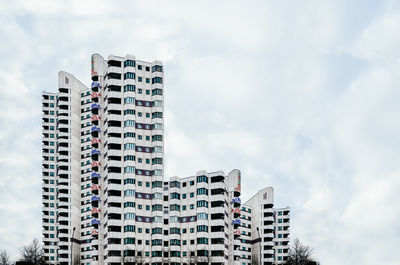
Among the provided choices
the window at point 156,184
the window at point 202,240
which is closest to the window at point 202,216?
the window at point 202,240

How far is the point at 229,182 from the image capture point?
18775 cm

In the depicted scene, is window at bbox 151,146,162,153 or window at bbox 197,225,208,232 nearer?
window at bbox 197,225,208,232

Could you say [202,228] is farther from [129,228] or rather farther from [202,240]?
[129,228]

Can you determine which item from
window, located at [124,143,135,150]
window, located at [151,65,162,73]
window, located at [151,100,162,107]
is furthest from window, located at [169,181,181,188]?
window, located at [151,65,162,73]

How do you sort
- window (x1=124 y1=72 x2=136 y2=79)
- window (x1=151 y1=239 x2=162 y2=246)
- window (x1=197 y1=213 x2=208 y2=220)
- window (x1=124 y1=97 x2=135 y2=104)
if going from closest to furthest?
window (x1=151 y1=239 x2=162 y2=246), window (x1=197 y1=213 x2=208 y2=220), window (x1=124 y1=97 x2=135 y2=104), window (x1=124 y1=72 x2=136 y2=79)

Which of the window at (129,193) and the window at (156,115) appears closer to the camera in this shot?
the window at (129,193)

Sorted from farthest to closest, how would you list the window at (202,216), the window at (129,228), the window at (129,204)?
the window at (202,216), the window at (129,204), the window at (129,228)

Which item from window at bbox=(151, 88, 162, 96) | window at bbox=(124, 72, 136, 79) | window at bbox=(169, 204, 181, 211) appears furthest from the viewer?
window at bbox=(151, 88, 162, 96)

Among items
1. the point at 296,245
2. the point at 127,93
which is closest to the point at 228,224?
the point at 296,245

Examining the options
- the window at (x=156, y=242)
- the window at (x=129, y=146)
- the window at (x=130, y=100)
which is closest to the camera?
the window at (x=156, y=242)

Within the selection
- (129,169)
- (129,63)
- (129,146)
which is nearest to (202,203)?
(129,169)

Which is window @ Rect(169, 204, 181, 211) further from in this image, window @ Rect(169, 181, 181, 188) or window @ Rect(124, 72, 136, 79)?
window @ Rect(124, 72, 136, 79)

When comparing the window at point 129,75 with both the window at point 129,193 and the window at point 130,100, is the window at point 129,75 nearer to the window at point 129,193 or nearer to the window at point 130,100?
the window at point 130,100

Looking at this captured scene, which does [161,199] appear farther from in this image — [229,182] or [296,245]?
[296,245]
